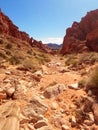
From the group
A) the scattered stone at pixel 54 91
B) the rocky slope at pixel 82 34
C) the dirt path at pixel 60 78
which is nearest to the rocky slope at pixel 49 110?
the scattered stone at pixel 54 91

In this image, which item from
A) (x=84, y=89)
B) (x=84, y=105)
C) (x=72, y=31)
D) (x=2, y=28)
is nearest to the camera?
(x=84, y=105)

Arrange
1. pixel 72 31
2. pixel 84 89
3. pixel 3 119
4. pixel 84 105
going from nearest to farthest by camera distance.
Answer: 1. pixel 3 119
2. pixel 84 105
3. pixel 84 89
4. pixel 72 31

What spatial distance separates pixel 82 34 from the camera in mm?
64812

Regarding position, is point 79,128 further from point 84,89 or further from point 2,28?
point 2,28

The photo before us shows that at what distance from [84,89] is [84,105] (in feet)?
5.30

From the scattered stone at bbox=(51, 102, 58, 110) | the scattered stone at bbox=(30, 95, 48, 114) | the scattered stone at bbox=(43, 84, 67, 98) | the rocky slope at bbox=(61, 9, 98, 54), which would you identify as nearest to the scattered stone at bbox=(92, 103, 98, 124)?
the scattered stone at bbox=(51, 102, 58, 110)

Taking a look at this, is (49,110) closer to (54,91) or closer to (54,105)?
(54,105)

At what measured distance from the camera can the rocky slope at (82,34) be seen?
5040 cm

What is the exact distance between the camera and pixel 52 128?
5.34 meters

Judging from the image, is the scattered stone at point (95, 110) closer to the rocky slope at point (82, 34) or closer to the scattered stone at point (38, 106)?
the scattered stone at point (38, 106)

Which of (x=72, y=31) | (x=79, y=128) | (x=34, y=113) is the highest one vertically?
(x=72, y=31)

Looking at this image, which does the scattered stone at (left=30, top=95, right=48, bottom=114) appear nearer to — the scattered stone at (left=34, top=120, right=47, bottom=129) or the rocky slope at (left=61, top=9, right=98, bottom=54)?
the scattered stone at (left=34, top=120, right=47, bottom=129)

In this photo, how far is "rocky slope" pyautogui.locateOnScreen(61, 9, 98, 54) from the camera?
50.4 meters

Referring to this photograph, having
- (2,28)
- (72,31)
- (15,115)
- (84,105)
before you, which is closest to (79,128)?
(84,105)
